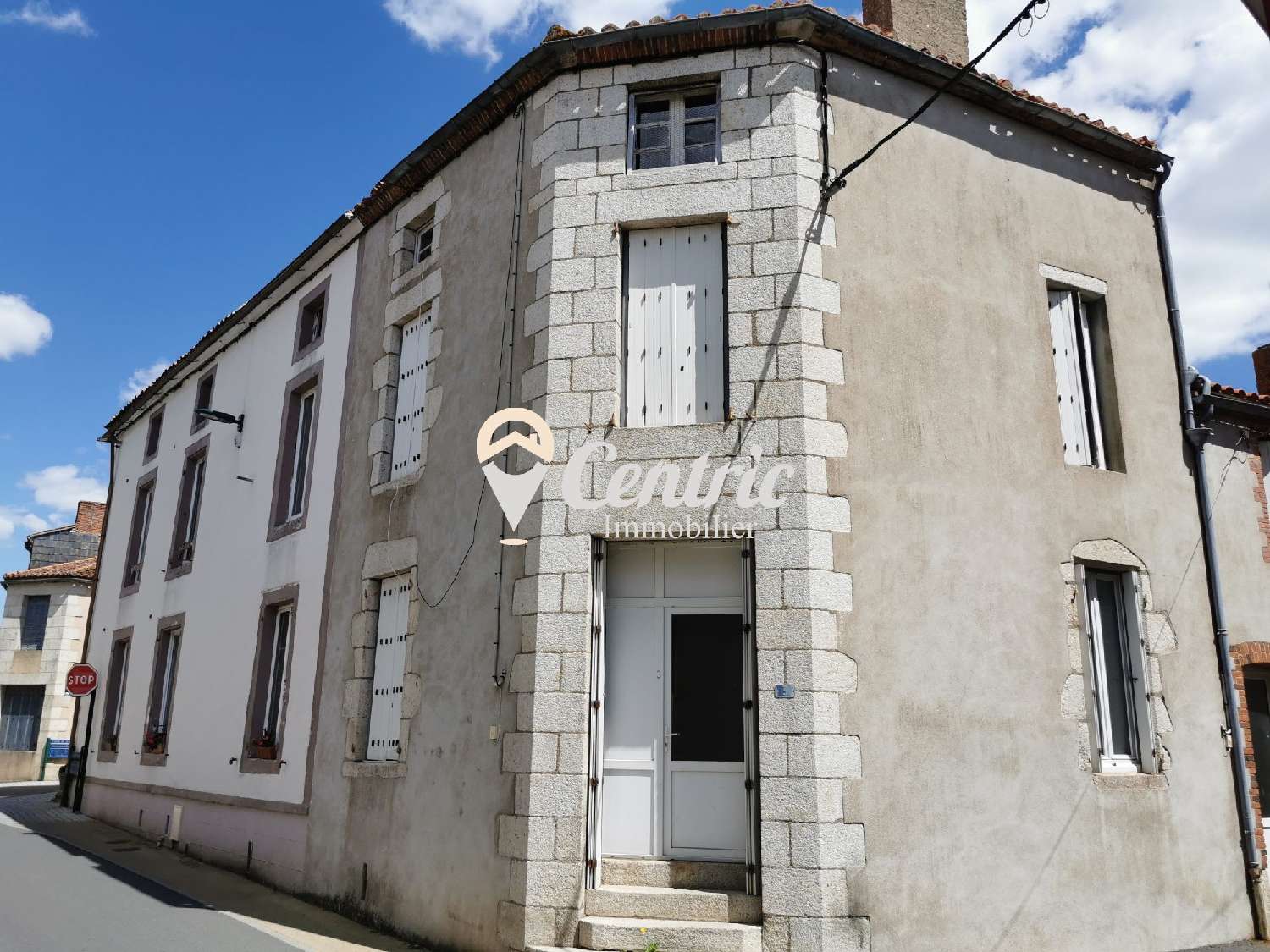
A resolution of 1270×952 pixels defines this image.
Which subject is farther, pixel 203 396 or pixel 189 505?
pixel 203 396

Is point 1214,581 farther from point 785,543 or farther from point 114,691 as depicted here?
point 114,691

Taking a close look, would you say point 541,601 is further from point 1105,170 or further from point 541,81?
point 1105,170

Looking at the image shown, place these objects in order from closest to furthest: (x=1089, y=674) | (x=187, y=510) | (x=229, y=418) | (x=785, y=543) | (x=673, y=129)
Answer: (x=785, y=543), (x=1089, y=674), (x=673, y=129), (x=229, y=418), (x=187, y=510)

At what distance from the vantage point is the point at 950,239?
25.7 ft

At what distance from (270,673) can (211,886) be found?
2.22 m

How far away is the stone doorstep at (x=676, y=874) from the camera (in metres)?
6.30

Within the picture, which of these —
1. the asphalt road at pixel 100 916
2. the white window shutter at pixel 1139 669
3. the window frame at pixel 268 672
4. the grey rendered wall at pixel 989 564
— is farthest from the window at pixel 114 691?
the white window shutter at pixel 1139 669

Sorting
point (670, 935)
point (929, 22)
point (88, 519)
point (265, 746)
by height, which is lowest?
point (670, 935)

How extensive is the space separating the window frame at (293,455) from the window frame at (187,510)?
2654 millimetres

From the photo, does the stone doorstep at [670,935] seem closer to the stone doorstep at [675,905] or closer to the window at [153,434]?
the stone doorstep at [675,905]

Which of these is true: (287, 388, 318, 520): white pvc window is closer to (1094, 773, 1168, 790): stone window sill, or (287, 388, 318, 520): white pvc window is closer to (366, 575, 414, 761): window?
(366, 575, 414, 761): window

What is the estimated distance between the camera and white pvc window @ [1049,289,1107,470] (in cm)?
821

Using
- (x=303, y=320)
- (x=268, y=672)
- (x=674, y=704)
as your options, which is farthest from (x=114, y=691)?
(x=674, y=704)

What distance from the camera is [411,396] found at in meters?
9.40
